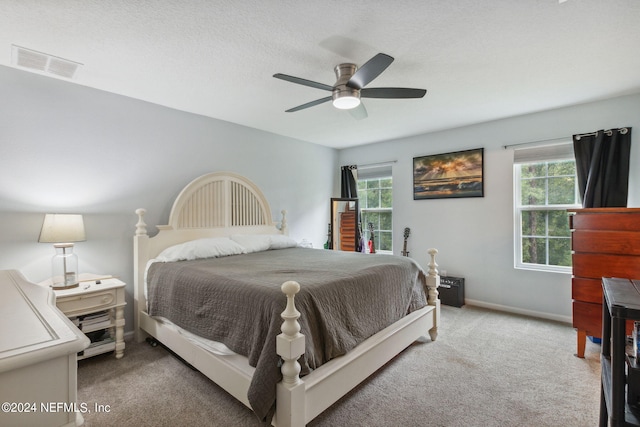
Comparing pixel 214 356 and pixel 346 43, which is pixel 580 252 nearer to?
pixel 346 43

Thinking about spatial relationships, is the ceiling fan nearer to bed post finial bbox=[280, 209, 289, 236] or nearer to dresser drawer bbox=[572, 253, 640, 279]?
dresser drawer bbox=[572, 253, 640, 279]

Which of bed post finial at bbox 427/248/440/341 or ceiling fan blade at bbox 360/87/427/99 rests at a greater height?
ceiling fan blade at bbox 360/87/427/99

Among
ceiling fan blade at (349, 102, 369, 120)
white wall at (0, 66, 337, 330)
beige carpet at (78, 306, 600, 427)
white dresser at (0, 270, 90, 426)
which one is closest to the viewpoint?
white dresser at (0, 270, 90, 426)

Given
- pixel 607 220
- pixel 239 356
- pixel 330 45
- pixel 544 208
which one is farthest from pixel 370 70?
pixel 544 208

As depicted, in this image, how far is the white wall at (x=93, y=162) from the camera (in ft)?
8.04

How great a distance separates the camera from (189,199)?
3.34m

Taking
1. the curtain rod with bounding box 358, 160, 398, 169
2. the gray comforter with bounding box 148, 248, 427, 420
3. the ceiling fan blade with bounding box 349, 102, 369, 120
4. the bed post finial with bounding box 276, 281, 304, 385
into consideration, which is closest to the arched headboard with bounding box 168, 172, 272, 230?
the gray comforter with bounding box 148, 248, 427, 420

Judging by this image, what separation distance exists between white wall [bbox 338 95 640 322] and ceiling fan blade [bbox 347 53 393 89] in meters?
2.60

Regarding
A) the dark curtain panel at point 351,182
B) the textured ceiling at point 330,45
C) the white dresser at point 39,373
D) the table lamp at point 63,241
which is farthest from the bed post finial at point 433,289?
the table lamp at point 63,241

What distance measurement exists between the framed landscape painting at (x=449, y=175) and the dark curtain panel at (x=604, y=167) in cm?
102

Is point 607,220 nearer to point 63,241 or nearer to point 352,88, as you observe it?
point 352,88

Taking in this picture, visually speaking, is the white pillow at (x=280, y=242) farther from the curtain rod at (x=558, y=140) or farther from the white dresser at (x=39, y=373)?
the curtain rod at (x=558, y=140)

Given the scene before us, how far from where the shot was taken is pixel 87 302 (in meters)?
2.39

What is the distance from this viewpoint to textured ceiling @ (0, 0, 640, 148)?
1749 mm
